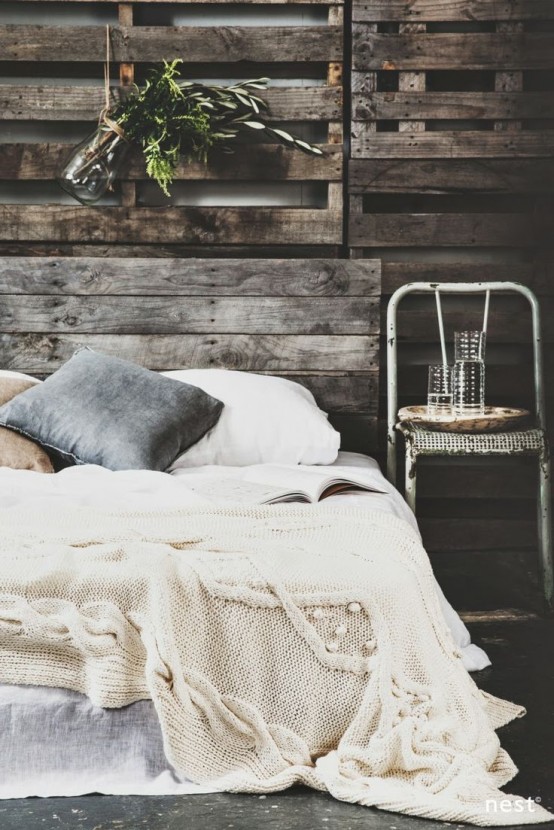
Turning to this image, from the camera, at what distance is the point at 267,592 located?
1596 millimetres

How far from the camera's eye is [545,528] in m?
2.97

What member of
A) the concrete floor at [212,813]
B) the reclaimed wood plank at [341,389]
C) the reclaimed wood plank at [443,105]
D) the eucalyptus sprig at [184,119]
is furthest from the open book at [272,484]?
the reclaimed wood plank at [443,105]

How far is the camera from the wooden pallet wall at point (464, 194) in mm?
3270

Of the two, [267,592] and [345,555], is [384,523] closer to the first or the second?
[345,555]

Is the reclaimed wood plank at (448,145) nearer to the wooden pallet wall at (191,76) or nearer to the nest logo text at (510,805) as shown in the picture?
the wooden pallet wall at (191,76)

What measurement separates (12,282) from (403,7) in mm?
1675

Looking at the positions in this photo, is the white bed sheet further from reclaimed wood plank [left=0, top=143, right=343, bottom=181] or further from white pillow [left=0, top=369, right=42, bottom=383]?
reclaimed wood plank [left=0, top=143, right=343, bottom=181]

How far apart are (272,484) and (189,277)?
111cm

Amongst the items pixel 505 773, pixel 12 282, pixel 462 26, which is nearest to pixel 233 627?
pixel 505 773

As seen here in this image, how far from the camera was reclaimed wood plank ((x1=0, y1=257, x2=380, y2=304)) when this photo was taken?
126 inches

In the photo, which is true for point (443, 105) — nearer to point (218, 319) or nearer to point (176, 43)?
point (176, 43)

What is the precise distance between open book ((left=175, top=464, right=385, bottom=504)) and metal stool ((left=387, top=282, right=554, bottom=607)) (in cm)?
24

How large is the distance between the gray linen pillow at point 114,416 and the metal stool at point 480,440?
624mm

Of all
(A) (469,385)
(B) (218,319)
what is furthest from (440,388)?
(B) (218,319)
